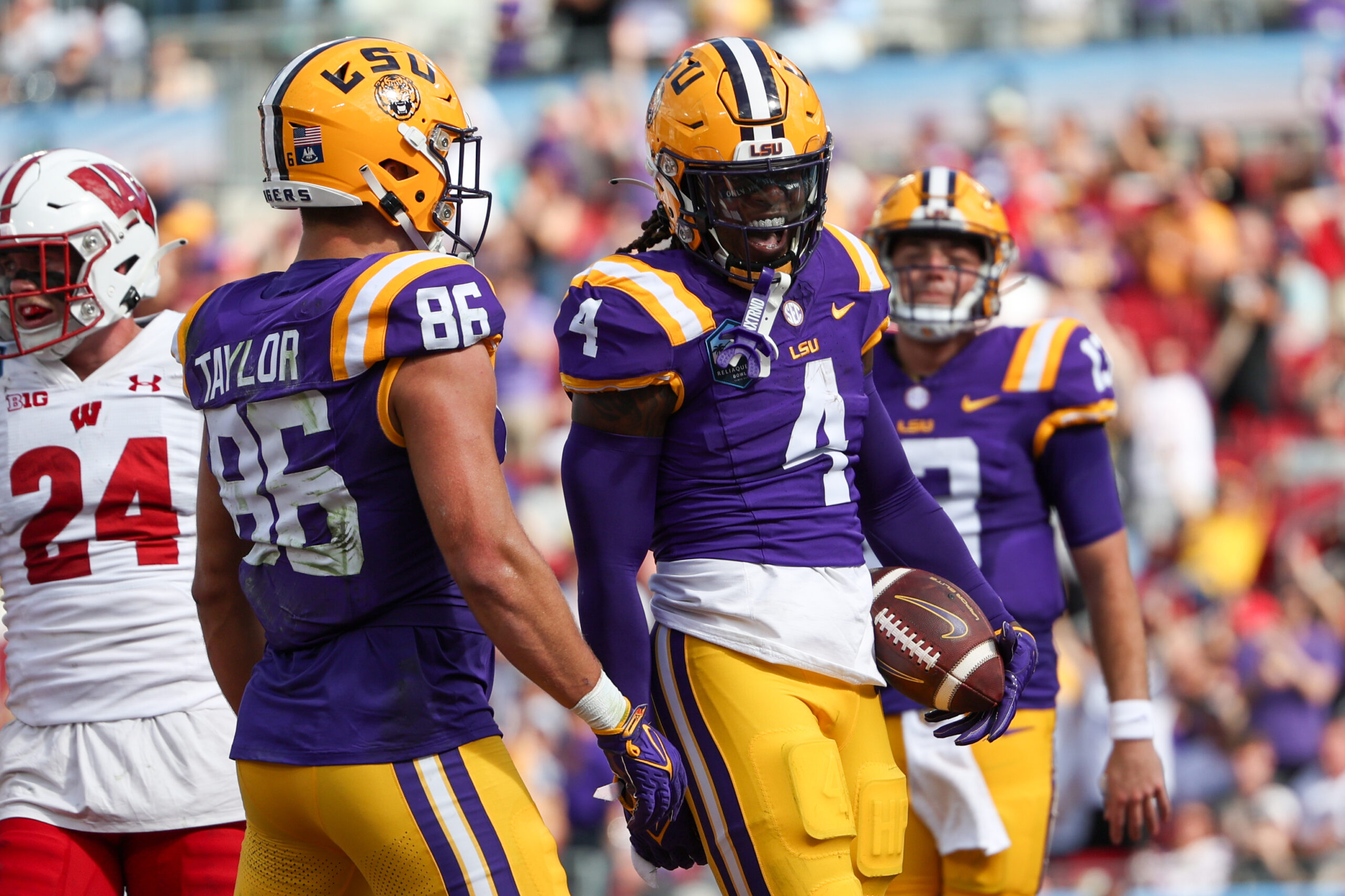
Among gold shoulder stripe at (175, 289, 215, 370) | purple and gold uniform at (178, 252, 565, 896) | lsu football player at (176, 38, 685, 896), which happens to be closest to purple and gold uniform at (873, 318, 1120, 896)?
lsu football player at (176, 38, 685, 896)

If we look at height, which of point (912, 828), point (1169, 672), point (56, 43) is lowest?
point (1169, 672)

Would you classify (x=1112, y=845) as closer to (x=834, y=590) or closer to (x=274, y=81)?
(x=834, y=590)

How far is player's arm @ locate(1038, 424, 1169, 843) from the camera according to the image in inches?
154

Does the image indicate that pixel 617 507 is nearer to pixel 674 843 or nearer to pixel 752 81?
pixel 674 843

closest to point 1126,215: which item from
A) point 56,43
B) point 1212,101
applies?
point 1212,101

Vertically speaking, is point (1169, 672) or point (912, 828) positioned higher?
point (912, 828)

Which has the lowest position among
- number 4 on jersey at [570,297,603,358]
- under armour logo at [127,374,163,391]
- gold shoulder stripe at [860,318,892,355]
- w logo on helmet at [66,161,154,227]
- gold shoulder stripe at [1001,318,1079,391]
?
gold shoulder stripe at [1001,318,1079,391]

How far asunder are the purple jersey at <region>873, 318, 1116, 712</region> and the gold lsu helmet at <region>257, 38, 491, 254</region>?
160 cm

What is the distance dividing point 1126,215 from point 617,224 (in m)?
3.15

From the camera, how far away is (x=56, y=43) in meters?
12.3

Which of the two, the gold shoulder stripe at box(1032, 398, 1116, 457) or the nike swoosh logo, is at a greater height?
the nike swoosh logo

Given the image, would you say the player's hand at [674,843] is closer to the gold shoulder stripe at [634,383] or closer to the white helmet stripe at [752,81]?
the gold shoulder stripe at [634,383]

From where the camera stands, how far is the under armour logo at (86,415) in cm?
339

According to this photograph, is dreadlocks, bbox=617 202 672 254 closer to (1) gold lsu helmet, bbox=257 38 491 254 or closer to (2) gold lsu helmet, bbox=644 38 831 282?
(2) gold lsu helmet, bbox=644 38 831 282
